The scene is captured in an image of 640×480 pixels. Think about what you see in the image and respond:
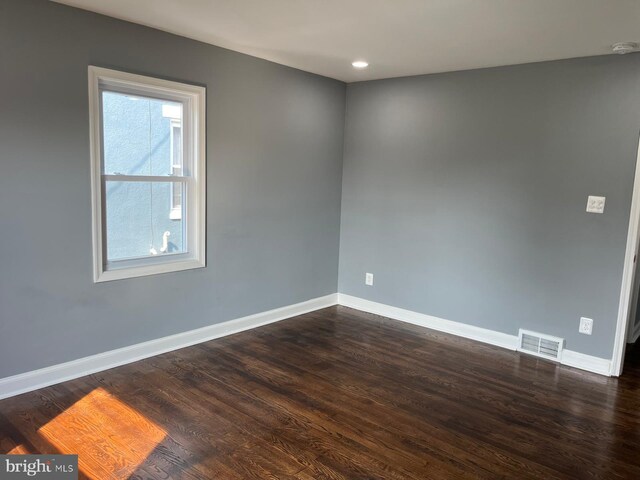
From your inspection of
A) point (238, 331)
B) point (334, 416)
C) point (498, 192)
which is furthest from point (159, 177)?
point (498, 192)

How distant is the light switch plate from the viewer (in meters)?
3.41

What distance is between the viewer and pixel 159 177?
11.2ft

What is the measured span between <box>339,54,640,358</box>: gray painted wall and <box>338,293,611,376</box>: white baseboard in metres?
0.07

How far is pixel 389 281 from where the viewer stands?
15.3 feet

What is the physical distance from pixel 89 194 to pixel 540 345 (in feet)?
11.8

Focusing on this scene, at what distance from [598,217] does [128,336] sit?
3.58 metres

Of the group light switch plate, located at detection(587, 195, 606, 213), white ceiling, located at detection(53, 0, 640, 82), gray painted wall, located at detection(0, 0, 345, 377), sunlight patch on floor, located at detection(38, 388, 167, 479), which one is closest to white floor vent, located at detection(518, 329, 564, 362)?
light switch plate, located at detection(587, 195, 606, 213)

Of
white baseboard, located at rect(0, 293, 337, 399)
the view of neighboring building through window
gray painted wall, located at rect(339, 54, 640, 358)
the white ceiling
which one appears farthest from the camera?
gray painted wall, located at rect(339, 54, 640, 358)

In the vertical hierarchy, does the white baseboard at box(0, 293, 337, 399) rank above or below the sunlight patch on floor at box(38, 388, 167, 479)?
above

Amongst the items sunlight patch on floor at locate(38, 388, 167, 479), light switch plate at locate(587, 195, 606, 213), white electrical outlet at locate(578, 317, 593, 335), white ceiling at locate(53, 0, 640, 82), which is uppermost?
white ceiling at locate(53, 0, 640, 82)

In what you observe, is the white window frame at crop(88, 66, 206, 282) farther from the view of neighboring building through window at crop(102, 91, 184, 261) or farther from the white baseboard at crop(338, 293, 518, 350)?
the white baseboard at crop(338, 293, 518, 350)

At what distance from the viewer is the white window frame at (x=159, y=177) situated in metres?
2.98

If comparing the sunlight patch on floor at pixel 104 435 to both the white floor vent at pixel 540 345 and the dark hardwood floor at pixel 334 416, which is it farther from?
the white floor vent at pixel 540 345

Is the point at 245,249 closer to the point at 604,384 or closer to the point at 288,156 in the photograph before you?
the point at 288,156
